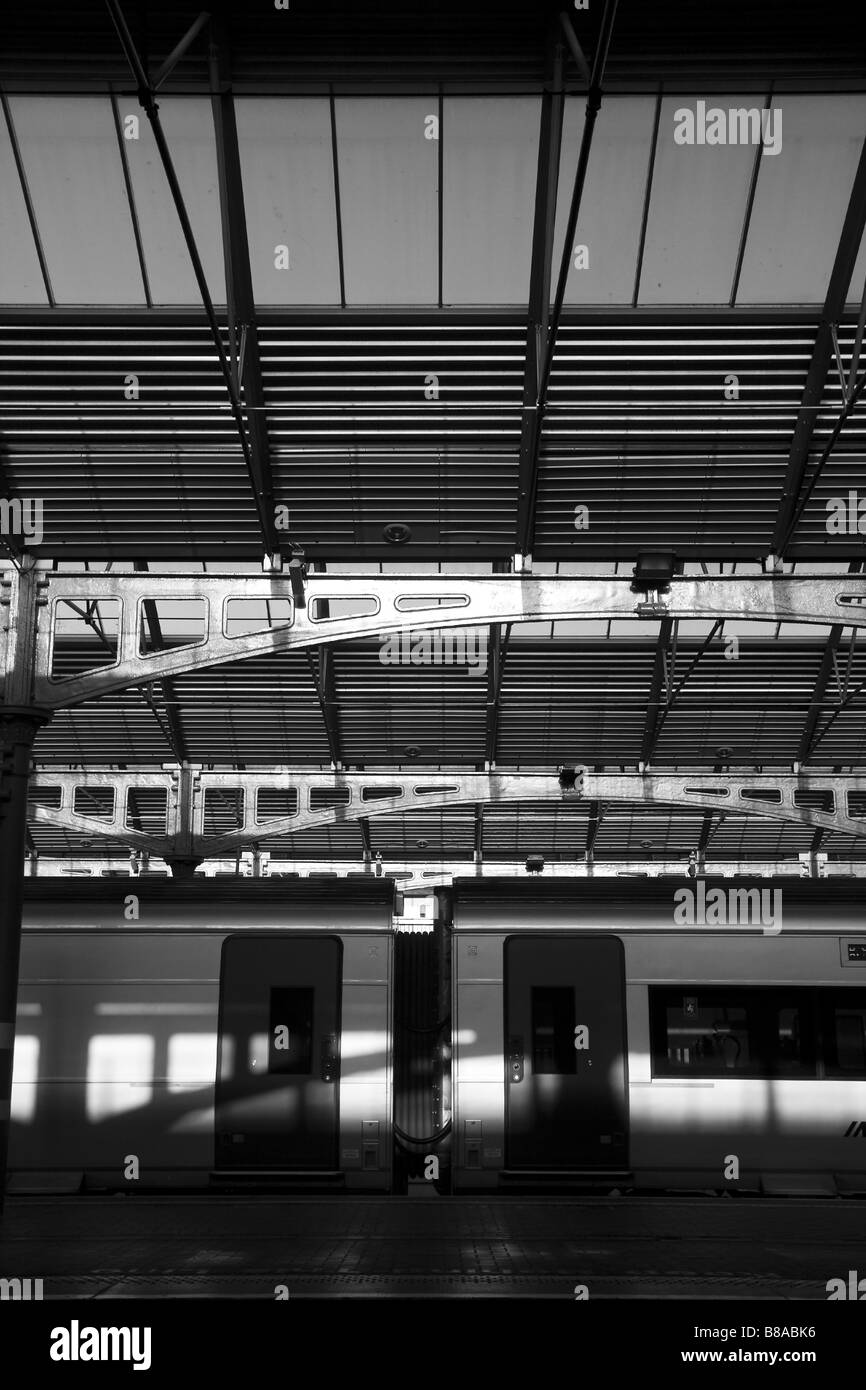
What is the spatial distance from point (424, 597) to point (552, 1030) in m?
8.02

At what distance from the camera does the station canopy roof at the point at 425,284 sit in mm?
14344

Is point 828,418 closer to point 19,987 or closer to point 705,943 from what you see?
point 705,943

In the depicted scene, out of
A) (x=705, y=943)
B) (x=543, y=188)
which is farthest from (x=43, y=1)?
(x=705, y=943)

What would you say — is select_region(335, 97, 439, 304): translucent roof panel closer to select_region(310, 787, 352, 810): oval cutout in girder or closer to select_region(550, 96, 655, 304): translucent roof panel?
select_region(550, 96, 655, 304): translucent roof panel

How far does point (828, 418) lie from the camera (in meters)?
18.0

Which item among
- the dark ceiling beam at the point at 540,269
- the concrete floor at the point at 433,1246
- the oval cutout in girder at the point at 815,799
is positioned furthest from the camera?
the oval cutout in girder at the point at 815,799

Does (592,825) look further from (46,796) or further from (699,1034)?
(699,1034)

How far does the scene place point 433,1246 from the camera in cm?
839

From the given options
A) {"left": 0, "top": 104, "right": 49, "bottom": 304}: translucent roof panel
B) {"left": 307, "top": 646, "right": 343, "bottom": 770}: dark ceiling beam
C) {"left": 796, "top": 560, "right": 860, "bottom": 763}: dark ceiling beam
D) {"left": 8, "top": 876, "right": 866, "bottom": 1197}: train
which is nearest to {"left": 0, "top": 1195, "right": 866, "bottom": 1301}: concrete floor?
{"left": 8, "top": 876, "right": 866, "bottom": 1197}: train

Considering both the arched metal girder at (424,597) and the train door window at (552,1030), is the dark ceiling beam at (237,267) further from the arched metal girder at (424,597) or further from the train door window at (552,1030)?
the train door window at (552,1030)

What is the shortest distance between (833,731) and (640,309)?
15.5m

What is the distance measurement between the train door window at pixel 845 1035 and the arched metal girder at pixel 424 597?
7.40 meters

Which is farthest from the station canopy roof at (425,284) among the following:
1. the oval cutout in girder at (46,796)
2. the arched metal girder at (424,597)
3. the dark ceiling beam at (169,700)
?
the oval cutout in girder at (46,796)

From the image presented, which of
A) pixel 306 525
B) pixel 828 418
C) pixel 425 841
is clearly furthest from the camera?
pixel 425 841
